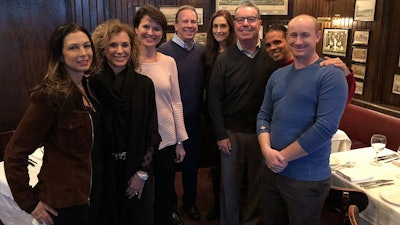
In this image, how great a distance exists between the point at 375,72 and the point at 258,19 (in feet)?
16.8

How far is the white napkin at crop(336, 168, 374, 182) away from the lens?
6.25 ft

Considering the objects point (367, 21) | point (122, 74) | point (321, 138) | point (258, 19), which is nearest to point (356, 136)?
point (258, 19)

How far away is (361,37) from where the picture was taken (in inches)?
267

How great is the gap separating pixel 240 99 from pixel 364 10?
17.9 feet

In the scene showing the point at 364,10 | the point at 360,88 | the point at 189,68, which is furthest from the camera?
the point at 360,88

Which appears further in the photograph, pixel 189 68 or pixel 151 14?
pixel 189 68

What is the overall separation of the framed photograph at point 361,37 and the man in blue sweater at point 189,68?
4999mm

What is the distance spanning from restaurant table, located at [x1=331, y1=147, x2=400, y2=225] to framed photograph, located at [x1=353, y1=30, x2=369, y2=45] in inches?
195

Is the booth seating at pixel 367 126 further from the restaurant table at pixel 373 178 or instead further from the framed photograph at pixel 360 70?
the framed photograph at pixel 360 70

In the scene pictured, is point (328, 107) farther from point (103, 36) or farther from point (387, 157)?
point (103, 36)

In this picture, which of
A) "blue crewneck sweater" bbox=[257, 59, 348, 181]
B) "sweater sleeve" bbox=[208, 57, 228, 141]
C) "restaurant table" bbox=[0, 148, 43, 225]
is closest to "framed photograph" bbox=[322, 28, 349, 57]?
"sweater sleeve" bbox=[208, 57, 228, 141]

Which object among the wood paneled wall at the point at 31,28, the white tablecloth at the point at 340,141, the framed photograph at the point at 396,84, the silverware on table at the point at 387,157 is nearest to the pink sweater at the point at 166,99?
the silverware on table at the point at 387,157

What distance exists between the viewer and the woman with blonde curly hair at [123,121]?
171 centimetres

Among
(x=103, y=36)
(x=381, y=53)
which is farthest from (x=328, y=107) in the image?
(x=381, y=53)
